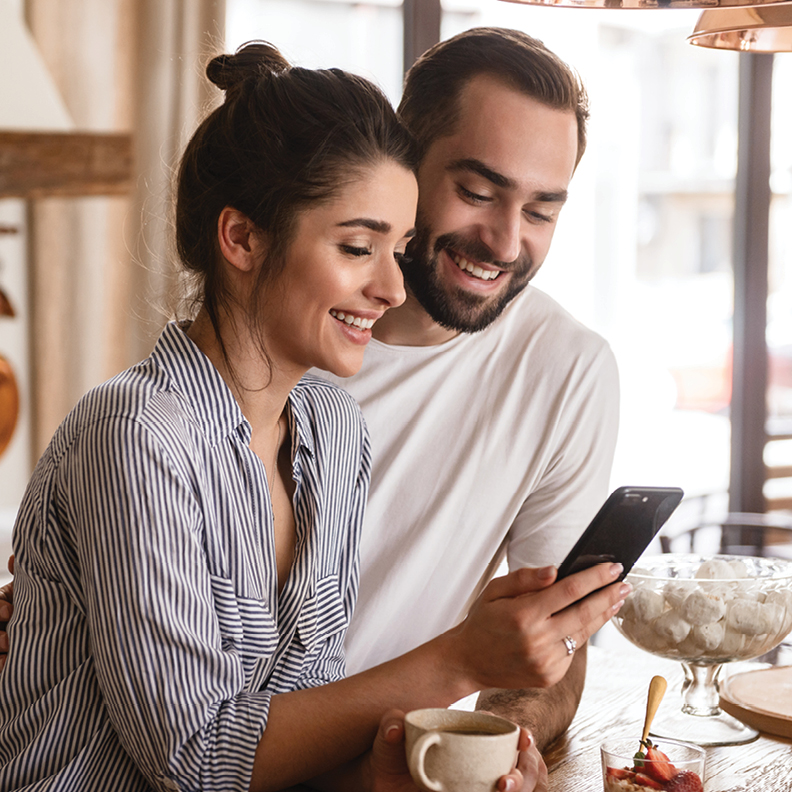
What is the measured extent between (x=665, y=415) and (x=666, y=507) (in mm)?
3151

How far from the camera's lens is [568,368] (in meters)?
1.70

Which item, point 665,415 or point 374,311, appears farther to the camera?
point 665,415

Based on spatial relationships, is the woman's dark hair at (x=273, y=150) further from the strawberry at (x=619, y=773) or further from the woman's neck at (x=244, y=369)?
the strawberry at (x=619, y=773)

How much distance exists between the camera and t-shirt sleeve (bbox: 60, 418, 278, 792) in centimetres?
102

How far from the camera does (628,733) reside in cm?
136

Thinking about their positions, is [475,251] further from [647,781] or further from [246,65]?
[647,781]

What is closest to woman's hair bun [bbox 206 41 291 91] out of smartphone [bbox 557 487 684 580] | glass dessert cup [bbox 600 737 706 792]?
smartphone [bbox 557 487 684 580]

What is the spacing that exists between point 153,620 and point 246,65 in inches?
27.6

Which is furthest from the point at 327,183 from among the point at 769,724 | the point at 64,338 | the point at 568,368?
the point at 64,338

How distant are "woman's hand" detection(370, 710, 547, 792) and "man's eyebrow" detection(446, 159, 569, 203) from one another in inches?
33.2

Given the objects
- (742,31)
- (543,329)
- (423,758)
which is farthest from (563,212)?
(423,758)

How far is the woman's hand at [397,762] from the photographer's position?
1.03 m

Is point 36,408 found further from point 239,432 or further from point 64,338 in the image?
point 239,432

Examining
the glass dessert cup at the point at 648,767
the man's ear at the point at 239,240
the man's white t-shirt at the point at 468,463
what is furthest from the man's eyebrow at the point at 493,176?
the glass dessert cup at the point at 648,767
